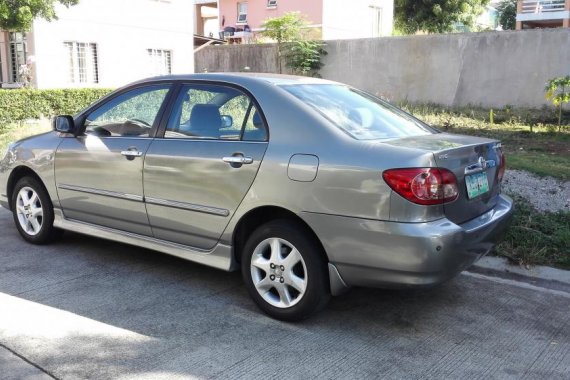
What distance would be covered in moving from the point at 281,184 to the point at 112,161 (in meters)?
1.68

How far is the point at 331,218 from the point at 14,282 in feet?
8.78

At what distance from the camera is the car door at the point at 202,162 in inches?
158

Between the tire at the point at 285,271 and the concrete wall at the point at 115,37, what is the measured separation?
1638 cm

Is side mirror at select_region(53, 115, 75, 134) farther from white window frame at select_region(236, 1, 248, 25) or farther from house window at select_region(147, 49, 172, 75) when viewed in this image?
white window frame at select_region(236, 1, 248, 25)

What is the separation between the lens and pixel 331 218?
358cm

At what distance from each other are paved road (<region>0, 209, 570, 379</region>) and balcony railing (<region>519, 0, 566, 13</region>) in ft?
107

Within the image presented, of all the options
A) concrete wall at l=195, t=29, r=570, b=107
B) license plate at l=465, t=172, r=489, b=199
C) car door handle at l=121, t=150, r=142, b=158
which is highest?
concrete wall at l=195, t=29, r=570, b=107

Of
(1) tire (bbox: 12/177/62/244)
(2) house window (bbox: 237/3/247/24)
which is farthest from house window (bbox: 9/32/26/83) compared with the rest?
(2) house window (bbox: 237/3/247/24)

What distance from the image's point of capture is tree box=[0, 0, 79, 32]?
12930 millimetres

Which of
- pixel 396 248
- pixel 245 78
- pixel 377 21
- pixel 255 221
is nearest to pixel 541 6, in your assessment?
pixel 377 21

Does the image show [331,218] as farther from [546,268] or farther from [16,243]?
[16,243]

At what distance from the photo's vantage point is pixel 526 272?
4934mm

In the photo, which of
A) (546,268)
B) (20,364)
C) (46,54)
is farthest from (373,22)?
(20,364)

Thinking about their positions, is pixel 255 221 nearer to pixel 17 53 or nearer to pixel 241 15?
pixel 17 53
